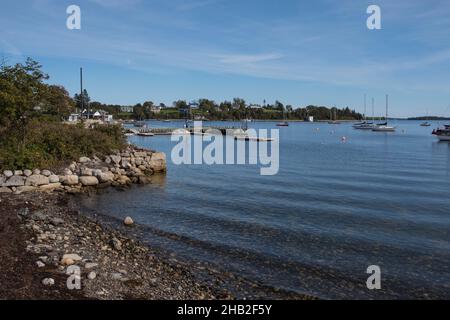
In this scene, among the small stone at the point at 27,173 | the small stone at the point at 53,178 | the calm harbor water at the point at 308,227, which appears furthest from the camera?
the small stone at the point at 53,178

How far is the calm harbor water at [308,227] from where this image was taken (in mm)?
13148

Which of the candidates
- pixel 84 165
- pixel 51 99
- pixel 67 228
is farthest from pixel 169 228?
pixel 51 99

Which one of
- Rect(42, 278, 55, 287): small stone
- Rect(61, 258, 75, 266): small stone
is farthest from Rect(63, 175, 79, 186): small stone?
Rect(42, 278, 55, 287): small stone

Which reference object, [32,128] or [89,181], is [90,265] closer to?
[89,181]

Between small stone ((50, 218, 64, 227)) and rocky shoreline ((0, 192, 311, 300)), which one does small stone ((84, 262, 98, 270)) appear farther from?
small stone ((50, 218, 64, 227))

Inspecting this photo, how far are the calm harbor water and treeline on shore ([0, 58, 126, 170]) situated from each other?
5642 mm

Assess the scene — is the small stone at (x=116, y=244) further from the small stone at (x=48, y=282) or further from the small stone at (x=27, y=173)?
the small stone at (x=27, y=173)

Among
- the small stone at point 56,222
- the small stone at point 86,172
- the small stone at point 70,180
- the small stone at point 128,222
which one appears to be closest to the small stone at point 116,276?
the small stone at point 56,222

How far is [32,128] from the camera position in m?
31.7

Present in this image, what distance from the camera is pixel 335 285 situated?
12.4 m

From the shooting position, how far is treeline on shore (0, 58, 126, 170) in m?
27.0

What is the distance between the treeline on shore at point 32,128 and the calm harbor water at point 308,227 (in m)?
5.64
